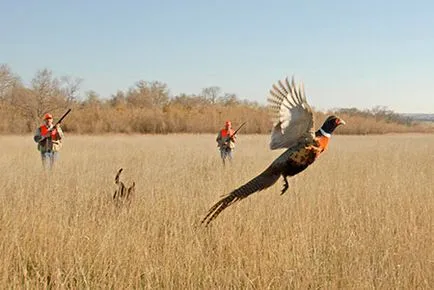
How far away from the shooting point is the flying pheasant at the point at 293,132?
333cm

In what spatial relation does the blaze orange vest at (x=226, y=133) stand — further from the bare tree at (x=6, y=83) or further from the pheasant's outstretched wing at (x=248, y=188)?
the bare tree at (x=6, y=83)

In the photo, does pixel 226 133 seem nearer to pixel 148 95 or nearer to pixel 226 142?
pixel 226 142

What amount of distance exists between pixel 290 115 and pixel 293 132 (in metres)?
0.18

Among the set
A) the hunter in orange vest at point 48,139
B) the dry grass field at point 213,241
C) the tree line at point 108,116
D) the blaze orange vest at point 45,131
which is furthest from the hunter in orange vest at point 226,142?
the tree line at point 108,116

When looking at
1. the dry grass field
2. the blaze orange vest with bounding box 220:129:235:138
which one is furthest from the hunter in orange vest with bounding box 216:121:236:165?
the dry grass field

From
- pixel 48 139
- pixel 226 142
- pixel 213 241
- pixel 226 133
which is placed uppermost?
pixel 226 133

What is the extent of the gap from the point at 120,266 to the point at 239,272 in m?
1.00

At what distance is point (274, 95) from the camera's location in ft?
11.2

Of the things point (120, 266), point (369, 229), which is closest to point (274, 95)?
point (120, 266)

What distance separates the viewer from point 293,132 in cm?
351

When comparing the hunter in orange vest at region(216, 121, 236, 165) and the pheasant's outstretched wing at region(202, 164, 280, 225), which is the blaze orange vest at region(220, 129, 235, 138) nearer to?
the hunter in orange vest at region(216, 121, 236, 165)

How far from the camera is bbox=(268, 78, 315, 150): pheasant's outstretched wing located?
3.30 meters

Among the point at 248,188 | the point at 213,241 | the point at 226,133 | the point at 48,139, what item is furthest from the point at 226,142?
the point at 248,188

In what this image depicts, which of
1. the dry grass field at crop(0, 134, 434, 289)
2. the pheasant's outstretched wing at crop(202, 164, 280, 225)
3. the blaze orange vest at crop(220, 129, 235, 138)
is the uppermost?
the blaze orange vest at crop(220, 129, 235, 138)
